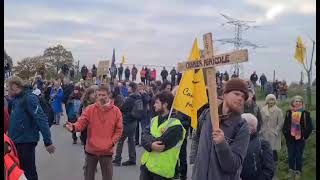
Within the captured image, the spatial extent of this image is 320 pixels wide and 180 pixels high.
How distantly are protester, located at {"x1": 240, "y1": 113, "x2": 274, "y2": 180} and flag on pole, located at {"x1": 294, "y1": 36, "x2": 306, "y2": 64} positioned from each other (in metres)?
10.8

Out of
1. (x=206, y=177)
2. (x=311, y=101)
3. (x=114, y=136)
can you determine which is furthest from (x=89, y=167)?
(x=311, y=101)

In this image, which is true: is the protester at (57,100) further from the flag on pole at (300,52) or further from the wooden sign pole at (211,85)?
the wooden sign pole at (211,85)

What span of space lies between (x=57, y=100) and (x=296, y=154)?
1200 centimetres

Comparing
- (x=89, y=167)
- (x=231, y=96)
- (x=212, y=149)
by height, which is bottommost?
(x=89, y=167)

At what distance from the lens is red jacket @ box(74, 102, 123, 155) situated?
23.5 feet

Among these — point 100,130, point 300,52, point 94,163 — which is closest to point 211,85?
point 100,130

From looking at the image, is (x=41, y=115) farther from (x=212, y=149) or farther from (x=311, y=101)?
(x=311, y=101)

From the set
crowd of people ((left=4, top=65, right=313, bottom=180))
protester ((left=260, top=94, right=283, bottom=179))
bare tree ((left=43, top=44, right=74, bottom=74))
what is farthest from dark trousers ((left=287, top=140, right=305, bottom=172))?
bare tree ((left=43, top=44, right=74, bottom=74))

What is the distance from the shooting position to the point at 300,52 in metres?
15.9

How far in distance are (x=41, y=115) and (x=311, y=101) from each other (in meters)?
11.0

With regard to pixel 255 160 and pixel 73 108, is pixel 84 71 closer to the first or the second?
pixel 73 108

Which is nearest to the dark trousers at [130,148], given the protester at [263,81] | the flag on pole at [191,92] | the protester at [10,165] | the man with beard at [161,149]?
the flag on pole at [191,92]

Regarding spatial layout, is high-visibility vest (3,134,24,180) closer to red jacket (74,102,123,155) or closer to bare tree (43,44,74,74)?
red jacket (74,102,123,155)
